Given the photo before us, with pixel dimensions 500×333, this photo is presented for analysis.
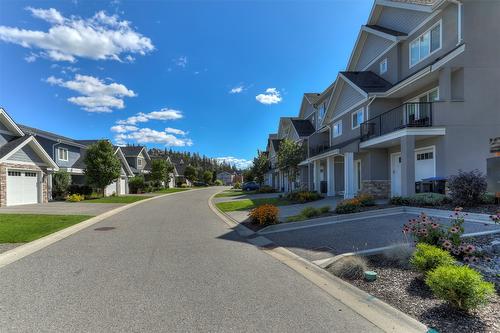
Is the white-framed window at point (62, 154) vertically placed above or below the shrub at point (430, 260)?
above

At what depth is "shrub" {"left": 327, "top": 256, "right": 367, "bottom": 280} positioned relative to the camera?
19.4 ft

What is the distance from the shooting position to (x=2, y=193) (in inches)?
850

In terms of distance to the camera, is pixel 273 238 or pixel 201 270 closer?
pixel 201 270

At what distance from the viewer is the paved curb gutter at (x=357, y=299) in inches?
158

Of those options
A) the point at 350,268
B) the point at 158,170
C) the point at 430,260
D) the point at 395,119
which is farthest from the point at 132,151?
the point at 430,260

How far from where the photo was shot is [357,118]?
72.2ft

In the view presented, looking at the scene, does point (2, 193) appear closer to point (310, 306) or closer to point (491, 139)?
point (310, 306)

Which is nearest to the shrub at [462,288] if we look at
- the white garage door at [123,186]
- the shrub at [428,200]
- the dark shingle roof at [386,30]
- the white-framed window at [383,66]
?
the shrub at [428,200]

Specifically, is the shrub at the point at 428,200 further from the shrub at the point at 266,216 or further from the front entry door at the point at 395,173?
the front entry door at the point at 395,173

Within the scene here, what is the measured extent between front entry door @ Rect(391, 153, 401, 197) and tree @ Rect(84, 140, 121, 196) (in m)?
25.3

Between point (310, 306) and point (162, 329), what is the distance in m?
2.11

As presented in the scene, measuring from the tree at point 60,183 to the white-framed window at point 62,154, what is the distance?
243 cm

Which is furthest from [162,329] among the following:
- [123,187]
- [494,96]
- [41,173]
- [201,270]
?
[123,187]

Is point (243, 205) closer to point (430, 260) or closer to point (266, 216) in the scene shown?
point (266, 216)
